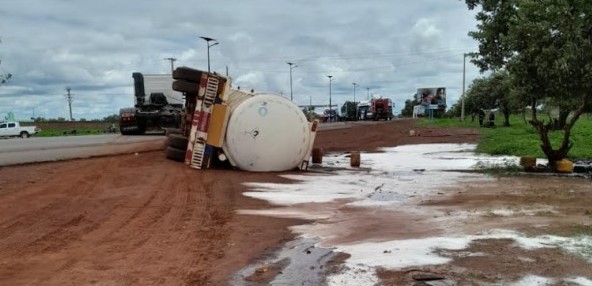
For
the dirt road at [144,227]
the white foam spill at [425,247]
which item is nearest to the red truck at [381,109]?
the dirt road at [144,227]

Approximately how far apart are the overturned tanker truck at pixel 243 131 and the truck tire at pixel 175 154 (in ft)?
3.03

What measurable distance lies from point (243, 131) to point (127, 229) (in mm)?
7507

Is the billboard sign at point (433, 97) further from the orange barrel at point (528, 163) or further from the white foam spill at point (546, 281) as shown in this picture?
the white foam spill at point (546, 281)

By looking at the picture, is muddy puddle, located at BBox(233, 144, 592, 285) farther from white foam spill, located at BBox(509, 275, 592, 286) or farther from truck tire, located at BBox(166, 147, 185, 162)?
truck tire, located at BBox(166, 147, 185, 162)

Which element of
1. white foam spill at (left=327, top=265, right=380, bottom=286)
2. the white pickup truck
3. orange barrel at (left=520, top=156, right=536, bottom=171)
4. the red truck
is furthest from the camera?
the red truck

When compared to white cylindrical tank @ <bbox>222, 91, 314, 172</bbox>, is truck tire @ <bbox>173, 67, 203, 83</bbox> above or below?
above

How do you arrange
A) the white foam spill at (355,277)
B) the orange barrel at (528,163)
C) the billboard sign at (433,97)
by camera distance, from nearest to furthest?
the white foam spill at (355,277) → the orange barrel at (528,163) → the billboard sign at (433,97)

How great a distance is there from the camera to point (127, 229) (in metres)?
8.23

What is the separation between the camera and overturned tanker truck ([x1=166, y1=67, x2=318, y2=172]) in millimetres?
15523

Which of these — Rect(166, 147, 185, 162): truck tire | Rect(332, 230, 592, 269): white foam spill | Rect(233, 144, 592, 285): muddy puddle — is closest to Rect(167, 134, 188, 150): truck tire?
Rect(166, 147, 185, 162): truck tire

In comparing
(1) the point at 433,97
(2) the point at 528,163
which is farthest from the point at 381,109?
(2) the point at 528,163

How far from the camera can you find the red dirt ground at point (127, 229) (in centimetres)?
617

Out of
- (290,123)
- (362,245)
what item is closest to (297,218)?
(362,245)

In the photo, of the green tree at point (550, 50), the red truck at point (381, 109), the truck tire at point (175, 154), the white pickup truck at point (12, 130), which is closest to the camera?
the green tree at point (550, 50)
